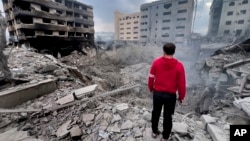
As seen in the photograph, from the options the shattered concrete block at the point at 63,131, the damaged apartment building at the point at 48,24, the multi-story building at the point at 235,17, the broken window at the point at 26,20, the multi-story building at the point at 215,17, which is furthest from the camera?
the multi-story building at the point at 215,17

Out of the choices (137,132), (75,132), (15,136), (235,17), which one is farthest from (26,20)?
(235,17)

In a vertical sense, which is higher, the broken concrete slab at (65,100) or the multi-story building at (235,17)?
the multi-story building at (235,17)

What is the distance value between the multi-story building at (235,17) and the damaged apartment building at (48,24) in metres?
30.3

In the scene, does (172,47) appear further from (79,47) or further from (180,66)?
(79,47)

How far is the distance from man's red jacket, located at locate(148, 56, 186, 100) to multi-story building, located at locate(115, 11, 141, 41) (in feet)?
146

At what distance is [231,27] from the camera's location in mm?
28125

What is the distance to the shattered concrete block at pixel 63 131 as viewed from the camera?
2.27 metres

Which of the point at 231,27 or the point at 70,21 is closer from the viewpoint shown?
the point at 70,21

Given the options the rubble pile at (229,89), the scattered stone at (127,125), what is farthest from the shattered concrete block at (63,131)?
the rubble pile at (229,89)

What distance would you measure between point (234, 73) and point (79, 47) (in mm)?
13640

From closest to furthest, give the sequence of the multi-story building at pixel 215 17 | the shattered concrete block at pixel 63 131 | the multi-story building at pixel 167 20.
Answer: the shattered concrete block at pixel 63 131 → the multi-story building at pixel 215 17 → the multi-story building at pixel 167 20

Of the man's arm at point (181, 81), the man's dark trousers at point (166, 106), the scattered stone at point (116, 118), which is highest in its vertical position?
the man's arm at point (181, 81)

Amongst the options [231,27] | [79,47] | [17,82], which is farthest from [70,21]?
[231,27]

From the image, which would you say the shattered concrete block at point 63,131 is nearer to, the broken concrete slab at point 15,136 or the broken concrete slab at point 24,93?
the broken concrete slab at point 15,136
